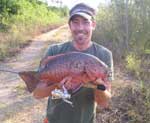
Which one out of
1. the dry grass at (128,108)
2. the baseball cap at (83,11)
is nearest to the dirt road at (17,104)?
the dry grass at (128,108)

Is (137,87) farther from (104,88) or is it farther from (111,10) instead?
(111,10)

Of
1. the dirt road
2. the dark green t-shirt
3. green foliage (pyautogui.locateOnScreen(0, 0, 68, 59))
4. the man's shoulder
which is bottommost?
green foliage (pyautogui.locateOnScreen(0, 0, 68, 59))

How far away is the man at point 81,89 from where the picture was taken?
303 cm

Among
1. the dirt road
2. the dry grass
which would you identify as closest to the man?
the dry grass

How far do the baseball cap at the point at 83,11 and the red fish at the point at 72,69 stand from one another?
0.42 meters

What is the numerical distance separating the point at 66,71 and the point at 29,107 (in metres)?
5.10

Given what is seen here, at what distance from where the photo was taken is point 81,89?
312cm

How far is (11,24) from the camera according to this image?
832 inches

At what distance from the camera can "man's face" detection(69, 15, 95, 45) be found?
301 centimetres

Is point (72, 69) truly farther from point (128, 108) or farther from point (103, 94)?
point (128, 108)

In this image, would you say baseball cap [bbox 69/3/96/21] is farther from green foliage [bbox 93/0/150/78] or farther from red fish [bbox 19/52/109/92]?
green foliage [bbox 93/0/150/78]

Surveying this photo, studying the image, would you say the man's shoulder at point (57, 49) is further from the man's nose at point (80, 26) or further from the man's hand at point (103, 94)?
the man's hand at point (103, 94)

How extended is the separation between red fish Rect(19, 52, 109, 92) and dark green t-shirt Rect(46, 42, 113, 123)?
0.28 metres

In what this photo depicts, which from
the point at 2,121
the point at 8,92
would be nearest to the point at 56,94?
the point at 2,121
